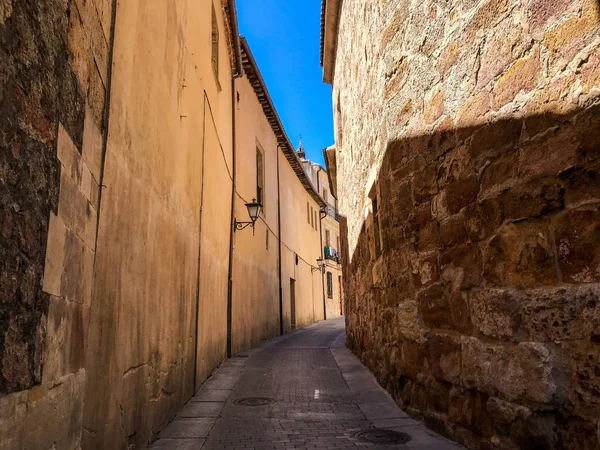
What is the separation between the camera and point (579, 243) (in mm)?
2402

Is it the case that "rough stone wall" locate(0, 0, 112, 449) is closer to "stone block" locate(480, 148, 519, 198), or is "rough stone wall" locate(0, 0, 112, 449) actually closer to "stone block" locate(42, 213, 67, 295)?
"stone block" locate(42, 213, 67, 295)

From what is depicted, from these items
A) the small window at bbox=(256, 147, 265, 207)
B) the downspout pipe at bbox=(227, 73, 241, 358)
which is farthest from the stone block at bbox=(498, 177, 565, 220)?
the small window at bbox=(256, 147, 265, 207)

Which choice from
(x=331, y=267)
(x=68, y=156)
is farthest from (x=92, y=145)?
(x=331, y=267)

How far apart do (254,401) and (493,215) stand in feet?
11.2

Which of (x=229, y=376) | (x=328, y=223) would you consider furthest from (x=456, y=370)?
(x=328, y=223)

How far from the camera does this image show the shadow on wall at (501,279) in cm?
239

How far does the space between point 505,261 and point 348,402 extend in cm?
282

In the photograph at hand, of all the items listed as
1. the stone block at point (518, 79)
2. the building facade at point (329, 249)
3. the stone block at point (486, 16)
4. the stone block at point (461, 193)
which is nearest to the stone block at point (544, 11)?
the stone block at point (518, 79)

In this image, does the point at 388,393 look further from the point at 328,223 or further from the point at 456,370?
the point at 328,223

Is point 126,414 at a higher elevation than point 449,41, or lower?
lower

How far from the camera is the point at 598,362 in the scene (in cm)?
226

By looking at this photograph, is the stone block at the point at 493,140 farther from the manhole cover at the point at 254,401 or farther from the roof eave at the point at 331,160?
the roof eave at the point at 331,160

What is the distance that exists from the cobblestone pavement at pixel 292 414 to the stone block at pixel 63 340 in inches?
70.8

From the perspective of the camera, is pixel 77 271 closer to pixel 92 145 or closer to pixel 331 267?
pixel 92 145
